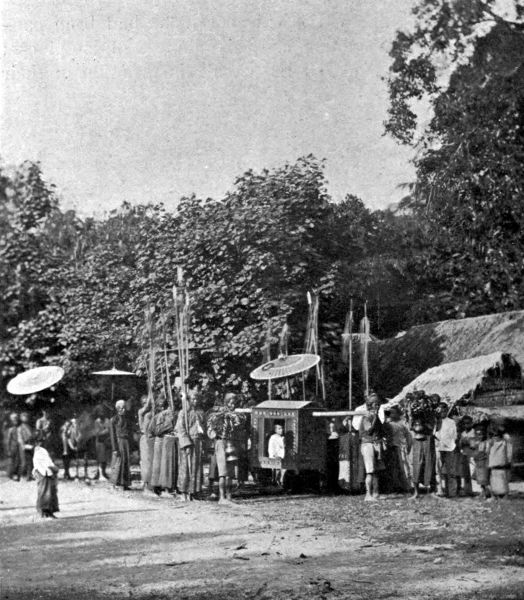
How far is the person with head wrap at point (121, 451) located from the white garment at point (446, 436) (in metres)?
6.30

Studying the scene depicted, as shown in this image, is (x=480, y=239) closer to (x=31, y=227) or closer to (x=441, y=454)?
(x=441, y=454)

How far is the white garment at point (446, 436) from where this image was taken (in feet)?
49.6

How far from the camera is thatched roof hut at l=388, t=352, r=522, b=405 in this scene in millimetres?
18467

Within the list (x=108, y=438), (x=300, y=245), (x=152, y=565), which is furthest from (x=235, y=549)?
(x=108, y=438)

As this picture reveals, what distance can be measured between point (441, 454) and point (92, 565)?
7.89m

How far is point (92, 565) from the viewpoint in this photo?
29.0 feet

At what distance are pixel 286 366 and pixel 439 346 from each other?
350 inches

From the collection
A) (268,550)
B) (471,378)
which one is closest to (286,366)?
(471,378)

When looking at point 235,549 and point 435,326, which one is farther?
point 435,326

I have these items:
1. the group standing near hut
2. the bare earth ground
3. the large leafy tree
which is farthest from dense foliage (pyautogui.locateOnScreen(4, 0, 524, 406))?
the bare earth ground

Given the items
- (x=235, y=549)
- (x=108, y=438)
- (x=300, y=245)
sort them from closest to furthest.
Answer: (x=235, y=549) < (x=300, y=245) < (x=108, y=438)

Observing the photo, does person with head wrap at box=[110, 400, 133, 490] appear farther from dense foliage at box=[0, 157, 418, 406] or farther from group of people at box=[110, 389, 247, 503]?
dense foliage at box=[0, 157, 418, 406]

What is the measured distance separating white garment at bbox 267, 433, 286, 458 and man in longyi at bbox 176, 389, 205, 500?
3.95 feet

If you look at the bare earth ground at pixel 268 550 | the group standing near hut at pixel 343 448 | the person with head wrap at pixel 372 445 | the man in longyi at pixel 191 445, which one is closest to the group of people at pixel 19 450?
the group standing near hut at pixel 343 448
